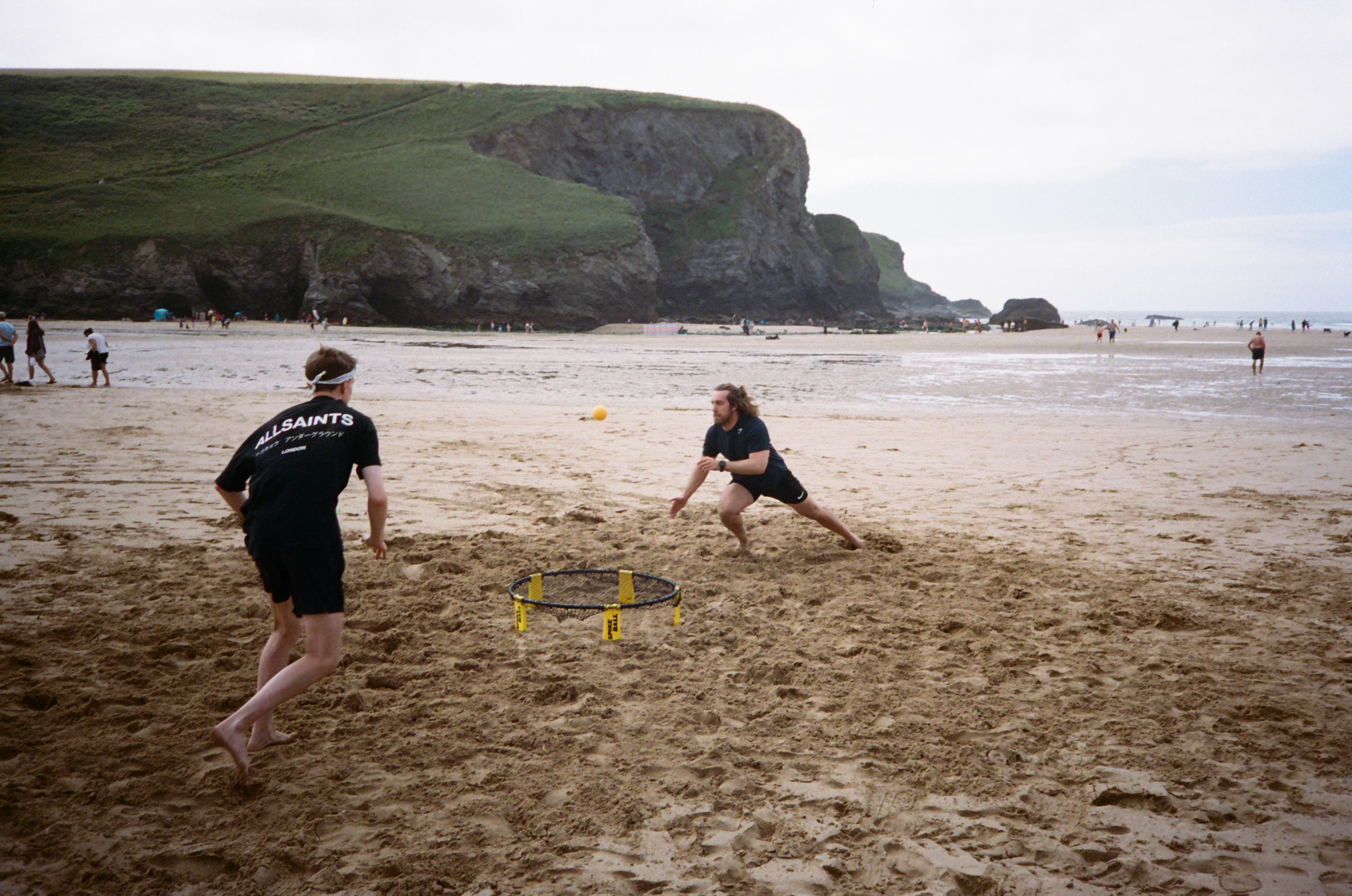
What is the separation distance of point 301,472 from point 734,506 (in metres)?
4.21

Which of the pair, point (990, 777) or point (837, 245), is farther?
point (837, 245)

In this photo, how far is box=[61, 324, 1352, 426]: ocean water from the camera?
66.3 ft

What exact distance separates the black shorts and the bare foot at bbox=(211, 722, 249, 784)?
0.55 metres

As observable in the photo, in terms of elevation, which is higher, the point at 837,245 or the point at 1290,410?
the point at 837,245

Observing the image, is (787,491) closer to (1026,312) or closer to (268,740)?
(268,740)

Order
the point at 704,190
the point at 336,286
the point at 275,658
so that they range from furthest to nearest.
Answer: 1. the point at 704,190
2. the point at 336,286
3. the point at 275,658

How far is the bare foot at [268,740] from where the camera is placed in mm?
4262

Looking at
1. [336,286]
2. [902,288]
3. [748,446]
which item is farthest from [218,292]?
Result: [902,288]

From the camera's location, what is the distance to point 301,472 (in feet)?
12.7

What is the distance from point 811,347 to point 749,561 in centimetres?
4010

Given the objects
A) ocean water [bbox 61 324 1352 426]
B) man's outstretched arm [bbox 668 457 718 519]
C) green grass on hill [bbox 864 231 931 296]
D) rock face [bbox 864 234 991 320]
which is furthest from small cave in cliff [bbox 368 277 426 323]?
green grass on hill [bbox 864 231 931 296]

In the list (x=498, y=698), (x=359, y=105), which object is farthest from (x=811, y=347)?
(x=359, y=105)

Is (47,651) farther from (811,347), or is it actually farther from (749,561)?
(811,347)

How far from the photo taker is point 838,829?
3693 mm
